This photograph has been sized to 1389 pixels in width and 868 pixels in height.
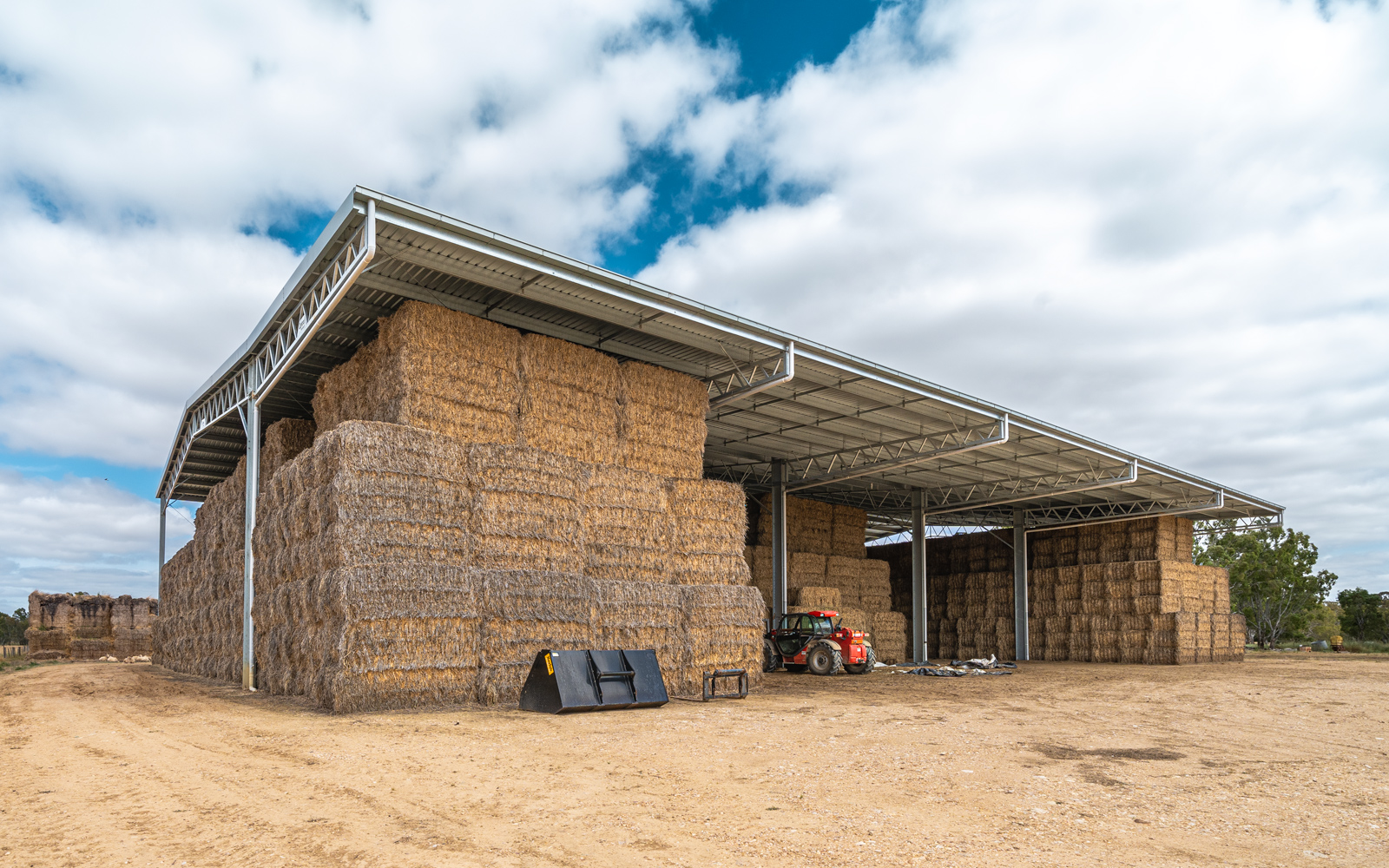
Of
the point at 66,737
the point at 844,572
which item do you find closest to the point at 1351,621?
the point at 844,572

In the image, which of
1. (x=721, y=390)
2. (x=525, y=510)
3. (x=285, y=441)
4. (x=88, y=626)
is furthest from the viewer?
(x=88, y=626)

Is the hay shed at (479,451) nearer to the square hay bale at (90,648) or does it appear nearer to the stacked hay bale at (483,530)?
the stacked hay bale at (483,530)

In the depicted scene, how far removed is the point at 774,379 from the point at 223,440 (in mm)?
18160

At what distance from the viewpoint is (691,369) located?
66.6ft

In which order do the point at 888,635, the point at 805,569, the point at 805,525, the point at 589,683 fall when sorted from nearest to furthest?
the point at 589,683 < the point at 805,569 < the point at 888,635 < the point at 805,525

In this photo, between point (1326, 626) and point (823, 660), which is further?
point (1326, 626)

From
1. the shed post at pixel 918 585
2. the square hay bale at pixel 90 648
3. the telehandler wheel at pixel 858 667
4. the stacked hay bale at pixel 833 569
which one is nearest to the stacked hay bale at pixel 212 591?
the telehandler wheel at pixel 858 667

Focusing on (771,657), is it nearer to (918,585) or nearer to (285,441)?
(918,585)

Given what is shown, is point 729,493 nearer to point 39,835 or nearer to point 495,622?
point 495,622

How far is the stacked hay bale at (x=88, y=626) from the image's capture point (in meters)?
39.2

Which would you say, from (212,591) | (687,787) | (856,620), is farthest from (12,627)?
(687,787)

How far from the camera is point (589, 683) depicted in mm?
13023

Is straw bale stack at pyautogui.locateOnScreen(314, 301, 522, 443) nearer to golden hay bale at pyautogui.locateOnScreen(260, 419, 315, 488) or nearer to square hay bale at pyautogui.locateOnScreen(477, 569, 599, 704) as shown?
square hay bale at pyautogui.locateOnScreen(477, 569, 599, 704)

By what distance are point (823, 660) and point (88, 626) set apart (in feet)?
119
